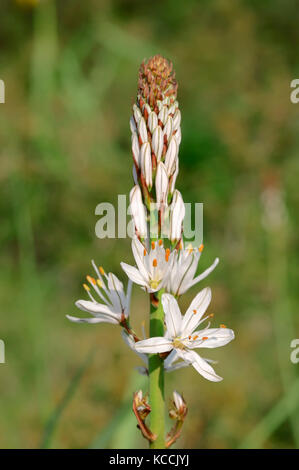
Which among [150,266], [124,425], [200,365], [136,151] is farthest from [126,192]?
[200,365]

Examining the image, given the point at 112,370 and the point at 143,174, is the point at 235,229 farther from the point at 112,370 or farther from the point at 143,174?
the point at 143,174

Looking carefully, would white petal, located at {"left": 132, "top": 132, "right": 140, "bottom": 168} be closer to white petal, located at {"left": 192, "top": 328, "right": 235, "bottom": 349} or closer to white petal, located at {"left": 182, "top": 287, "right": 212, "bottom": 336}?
white petal, located at {"left": 182, "top": 287, "right": 212, "bottom": 336}

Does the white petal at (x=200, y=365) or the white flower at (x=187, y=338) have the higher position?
the white flower at (x=187, y=338)

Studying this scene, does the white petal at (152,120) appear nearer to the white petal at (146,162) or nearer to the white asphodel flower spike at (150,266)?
the white petal at (146,162)

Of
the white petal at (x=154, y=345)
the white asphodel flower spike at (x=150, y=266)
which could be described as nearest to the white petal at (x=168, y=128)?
the white asphodel flower spike at (x=150, y=266)

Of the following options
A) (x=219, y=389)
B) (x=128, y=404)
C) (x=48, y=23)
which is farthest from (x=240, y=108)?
(x=128, y=404)
